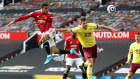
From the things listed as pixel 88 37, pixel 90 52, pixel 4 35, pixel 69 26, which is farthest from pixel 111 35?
pixel 88 37

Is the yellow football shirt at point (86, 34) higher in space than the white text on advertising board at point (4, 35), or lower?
Result: higher

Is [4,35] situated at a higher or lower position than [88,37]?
lower

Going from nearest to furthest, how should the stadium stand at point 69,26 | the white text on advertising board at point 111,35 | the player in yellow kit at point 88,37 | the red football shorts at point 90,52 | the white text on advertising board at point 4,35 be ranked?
1. the player in yellow kit at point 88,37
2. the red football shorts at point 90,52
3. the stadium stand at point 69,26
4. the white text on advertising board at point 111,35
5. the white text on advertising board at point 4,35

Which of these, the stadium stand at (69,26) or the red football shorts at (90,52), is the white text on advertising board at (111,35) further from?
the red football shorts at (90,52)

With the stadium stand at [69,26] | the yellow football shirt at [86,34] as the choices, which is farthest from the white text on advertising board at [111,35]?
the yellow football shirt at [86,34]

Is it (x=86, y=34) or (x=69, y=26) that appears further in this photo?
(x=69, y=26)

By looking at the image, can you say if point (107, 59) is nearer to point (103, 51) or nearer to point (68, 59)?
point (103, 51)

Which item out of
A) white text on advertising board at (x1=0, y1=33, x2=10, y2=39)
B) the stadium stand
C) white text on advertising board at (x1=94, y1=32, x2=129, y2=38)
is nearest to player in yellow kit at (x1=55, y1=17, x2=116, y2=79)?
the stadium stand

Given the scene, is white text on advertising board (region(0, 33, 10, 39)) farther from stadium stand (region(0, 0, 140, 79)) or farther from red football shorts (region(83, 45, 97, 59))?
red football shorts (region(83, 45, 97, 59))

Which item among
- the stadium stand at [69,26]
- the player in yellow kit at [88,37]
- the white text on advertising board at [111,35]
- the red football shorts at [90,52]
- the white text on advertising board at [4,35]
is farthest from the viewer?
the white text on advertising board at [4,35]

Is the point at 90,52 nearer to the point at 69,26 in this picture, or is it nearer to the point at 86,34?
the point at 86,34

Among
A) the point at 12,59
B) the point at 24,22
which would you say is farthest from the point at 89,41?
the point at 24,22

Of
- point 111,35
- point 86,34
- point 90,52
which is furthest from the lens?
point 111,35

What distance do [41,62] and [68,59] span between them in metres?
5.27
